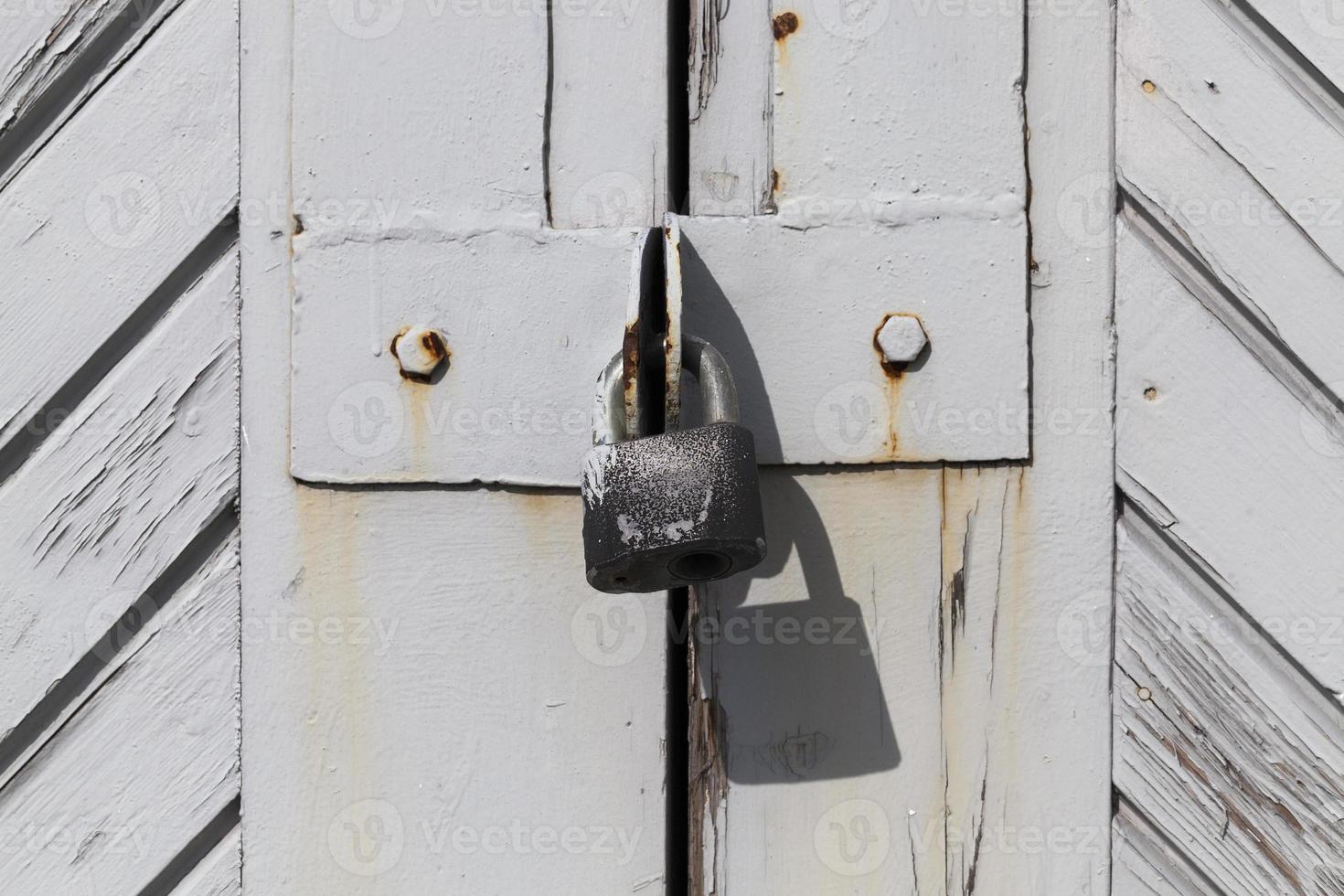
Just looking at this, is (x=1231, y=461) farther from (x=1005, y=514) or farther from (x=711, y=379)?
(x=711, y=379)

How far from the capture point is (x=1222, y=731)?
2.23 ft

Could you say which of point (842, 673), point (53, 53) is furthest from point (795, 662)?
point (53, 53)

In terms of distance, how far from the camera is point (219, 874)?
2.37 feet

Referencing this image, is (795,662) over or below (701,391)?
below

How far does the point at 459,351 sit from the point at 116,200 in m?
0.27

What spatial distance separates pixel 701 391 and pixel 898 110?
0.24 meters

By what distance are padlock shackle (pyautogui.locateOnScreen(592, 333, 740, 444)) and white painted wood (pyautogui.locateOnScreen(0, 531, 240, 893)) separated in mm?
309

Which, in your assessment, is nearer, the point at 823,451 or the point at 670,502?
the point at 670,502

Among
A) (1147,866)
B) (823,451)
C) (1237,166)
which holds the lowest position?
(1147,866)

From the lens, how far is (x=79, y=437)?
730 mm

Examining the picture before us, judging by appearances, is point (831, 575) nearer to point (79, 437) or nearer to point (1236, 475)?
point (1236, 475)

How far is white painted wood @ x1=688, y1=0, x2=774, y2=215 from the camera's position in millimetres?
690

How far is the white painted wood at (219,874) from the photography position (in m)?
0.72

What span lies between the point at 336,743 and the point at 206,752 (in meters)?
0.10
